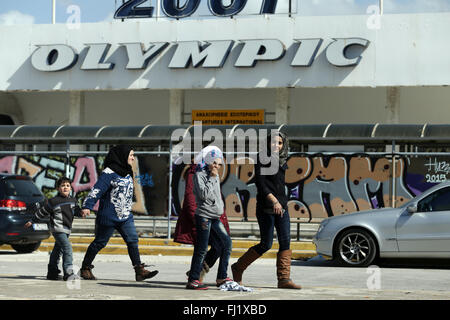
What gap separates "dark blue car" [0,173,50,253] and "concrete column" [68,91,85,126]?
13.3 metres

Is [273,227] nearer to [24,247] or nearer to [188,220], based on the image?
[188,220]

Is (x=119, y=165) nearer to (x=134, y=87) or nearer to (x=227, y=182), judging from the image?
(x=227, y=182)

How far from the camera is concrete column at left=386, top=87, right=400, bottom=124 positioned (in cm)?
2706

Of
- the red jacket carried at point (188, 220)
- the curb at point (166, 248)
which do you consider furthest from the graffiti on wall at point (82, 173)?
the red jacket carried at point (188, 220)

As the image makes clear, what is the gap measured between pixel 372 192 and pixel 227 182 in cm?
332

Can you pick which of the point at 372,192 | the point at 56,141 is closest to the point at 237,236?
the point at 372,192

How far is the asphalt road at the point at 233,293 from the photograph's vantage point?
8992 mm

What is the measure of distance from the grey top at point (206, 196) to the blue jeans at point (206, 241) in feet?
0.27

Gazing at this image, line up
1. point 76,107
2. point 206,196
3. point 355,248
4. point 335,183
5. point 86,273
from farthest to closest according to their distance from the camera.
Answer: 1. point 76,107
2. point 335,183
3. point 355,248
4. point 86,273
5. point 206,196

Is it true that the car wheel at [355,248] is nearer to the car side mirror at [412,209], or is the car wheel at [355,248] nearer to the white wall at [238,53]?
the car side mirror at [412,209]

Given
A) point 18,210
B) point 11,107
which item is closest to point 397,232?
point 18,210

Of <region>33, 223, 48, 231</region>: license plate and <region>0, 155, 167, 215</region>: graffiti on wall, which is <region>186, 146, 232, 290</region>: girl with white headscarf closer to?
<region>33, 223, 48, 231</region>: license plate

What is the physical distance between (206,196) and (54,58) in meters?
20.0

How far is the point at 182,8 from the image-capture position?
91.5ft
